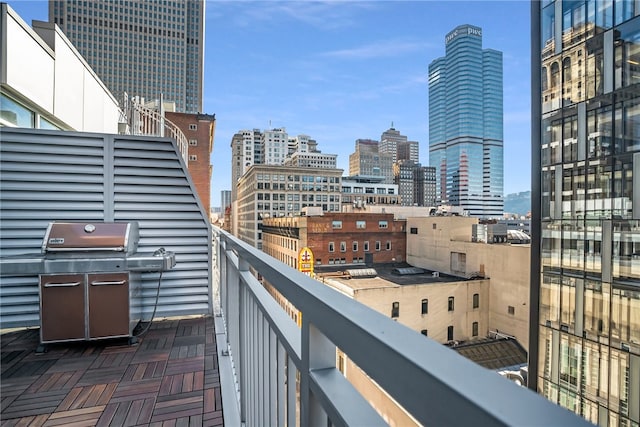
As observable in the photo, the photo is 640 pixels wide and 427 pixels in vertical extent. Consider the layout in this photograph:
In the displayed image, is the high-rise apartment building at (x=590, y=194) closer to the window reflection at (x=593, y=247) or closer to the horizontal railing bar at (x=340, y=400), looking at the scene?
the window reflection at (x=593, y=247)

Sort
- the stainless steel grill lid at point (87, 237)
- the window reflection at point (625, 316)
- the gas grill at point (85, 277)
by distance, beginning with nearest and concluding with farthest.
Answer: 1. the gas grill at point (85, 277)
2. the stainless steel grill lid at point (87, 237)
3. the window reflection at point (625, 316)

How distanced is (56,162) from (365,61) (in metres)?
26.9

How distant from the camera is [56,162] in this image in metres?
2.95

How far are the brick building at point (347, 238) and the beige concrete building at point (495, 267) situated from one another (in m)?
13.1

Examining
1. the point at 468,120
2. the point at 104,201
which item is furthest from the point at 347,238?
the point at 104,201

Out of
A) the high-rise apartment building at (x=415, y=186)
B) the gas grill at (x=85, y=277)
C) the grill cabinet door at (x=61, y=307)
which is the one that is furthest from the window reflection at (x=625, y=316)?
the high-rise apartment building at (x=415, y=186)

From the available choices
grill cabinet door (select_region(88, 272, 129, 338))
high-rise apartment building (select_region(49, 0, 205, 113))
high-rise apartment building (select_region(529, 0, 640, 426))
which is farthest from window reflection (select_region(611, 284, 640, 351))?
high-rise apartment building (select_region(49, 0, 205, 113))

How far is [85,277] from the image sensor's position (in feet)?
7.91

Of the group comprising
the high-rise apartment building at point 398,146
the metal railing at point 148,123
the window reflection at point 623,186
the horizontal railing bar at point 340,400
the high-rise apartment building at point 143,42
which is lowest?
the horizontal railing bar at point 340,400

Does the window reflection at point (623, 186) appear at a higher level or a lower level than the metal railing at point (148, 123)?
lower

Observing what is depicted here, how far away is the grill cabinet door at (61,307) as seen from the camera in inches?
93.6

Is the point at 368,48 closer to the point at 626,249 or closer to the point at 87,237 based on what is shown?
the point at 626,249

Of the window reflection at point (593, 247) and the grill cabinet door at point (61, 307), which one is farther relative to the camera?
the window reflection at point (593, 247)

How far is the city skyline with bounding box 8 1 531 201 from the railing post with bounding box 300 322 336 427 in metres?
4.37
